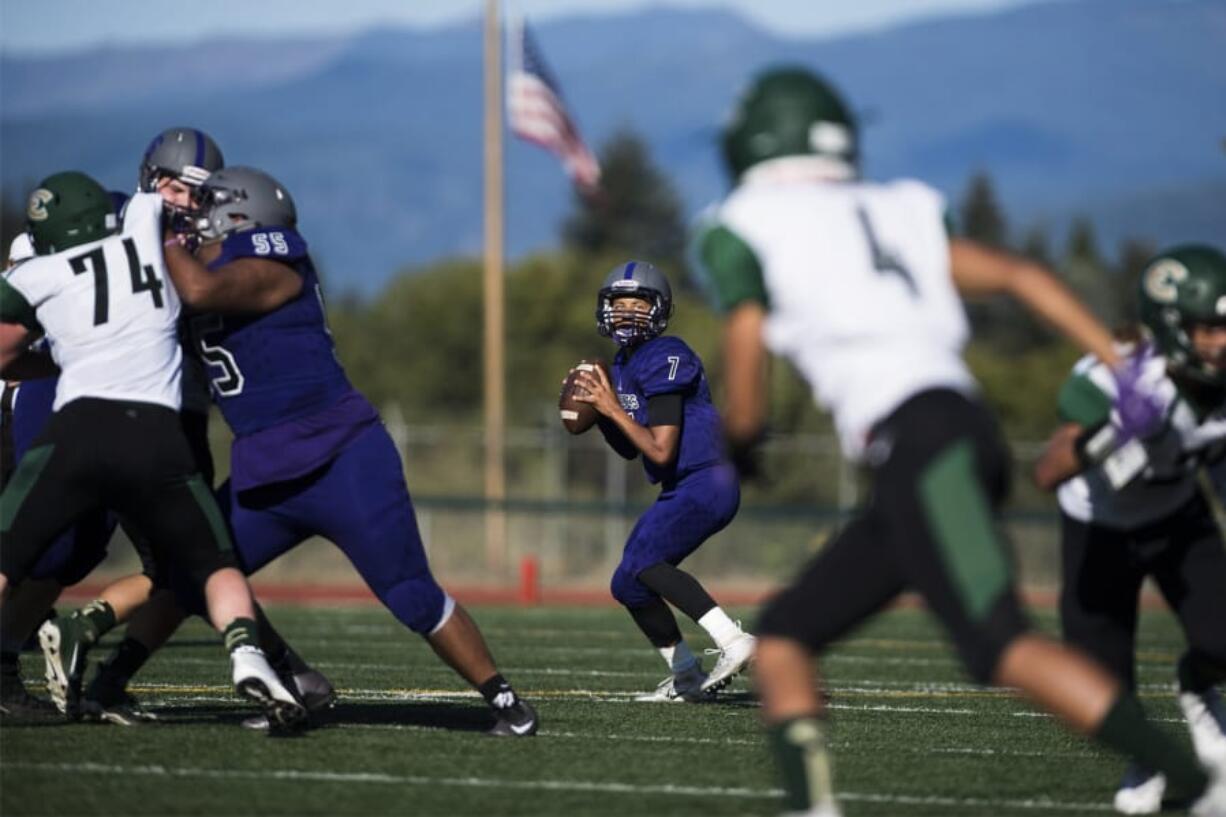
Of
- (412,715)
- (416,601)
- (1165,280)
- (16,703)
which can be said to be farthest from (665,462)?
(1165,280)

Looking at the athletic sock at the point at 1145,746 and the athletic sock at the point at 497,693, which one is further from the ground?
the athletic sock at the point at 1145,746

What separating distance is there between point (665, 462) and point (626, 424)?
0.34 metres

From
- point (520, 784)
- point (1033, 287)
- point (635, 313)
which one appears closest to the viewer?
point (1033, 287)

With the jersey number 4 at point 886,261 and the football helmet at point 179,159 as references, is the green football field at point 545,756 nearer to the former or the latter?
the jersey number 4 at point 886,261

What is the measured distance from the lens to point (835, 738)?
24.4ft

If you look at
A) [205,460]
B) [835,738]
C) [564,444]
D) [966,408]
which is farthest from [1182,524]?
[564,444]

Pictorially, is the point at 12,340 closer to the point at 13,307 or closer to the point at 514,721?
the point at 13,307

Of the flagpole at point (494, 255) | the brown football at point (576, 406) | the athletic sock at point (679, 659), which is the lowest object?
the flagpole at point (494, 255)

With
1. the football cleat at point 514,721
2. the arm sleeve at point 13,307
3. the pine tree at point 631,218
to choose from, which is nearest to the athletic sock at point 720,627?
the football cleat at point 514,721

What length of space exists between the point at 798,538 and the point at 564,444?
4131 millimetres

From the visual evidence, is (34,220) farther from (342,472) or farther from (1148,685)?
(1148,685)

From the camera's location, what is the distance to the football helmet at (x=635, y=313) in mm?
9250

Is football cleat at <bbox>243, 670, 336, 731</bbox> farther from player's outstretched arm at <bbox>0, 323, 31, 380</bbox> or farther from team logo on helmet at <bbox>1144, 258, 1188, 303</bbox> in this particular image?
team logo on helmet at <bbox>1144, 258, 1188, 303</bbox>

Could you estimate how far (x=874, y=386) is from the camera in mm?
5016
